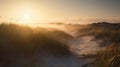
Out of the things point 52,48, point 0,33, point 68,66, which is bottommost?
point 68,66

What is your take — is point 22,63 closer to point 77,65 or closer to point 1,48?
point 1,48

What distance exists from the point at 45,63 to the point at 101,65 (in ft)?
7.13

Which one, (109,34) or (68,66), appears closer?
(68,66)

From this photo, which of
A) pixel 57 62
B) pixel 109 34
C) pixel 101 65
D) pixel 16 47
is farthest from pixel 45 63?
pixel 109 34

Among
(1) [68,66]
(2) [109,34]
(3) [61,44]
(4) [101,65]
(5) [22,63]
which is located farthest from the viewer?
(2) [109,34]

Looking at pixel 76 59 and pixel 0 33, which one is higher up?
pixel 0 33

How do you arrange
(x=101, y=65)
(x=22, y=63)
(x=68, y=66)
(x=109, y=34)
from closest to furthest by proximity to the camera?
(x=101, y=65) < (x=22, y=63) < (x=68, y=66) < (x=109, y=34)

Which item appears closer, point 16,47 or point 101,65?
point 101,65

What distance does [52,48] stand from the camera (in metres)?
9.54

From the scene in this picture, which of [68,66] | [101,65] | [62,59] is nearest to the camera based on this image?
[101,65]

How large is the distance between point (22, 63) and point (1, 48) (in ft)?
3.92

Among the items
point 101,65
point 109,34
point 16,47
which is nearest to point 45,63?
point 16,47

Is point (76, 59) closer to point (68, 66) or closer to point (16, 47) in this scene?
point (68, 66)

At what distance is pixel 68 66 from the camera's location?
8.40 metres
